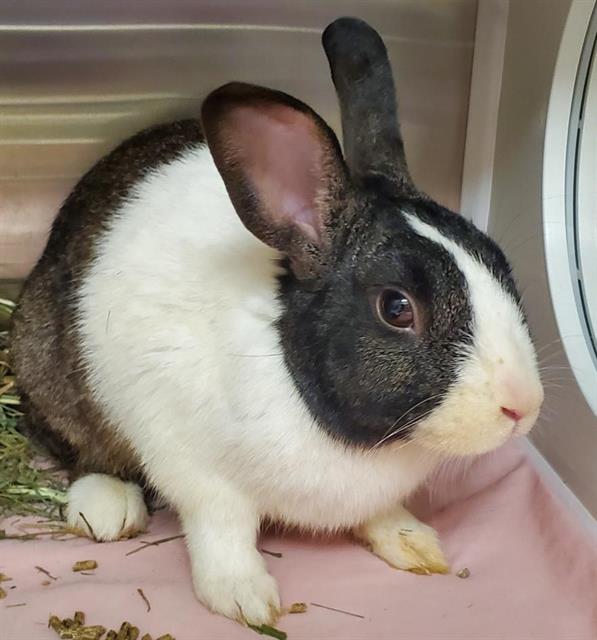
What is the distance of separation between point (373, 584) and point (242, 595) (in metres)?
0.25

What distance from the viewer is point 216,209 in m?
1.56

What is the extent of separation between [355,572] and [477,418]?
54 cm

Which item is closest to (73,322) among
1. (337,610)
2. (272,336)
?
(272,336)

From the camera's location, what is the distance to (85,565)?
170 cm

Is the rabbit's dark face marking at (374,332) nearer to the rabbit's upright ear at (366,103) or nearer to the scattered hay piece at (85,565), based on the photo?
the rabbit's upright ear at (366,103)

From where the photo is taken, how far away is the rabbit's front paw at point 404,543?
1.72 m

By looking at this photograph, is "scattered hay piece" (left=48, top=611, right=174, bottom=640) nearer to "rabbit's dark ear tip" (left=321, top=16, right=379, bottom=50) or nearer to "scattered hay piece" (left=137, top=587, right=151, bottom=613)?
"scattered hay piece" (left=137, top=587, right=151, bottom=613)

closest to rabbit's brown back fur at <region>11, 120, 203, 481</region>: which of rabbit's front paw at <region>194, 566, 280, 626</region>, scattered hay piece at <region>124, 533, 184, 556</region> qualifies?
scattered hay piece at <region>124, 533, 184, 556</region>

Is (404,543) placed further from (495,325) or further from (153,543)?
(495,325)

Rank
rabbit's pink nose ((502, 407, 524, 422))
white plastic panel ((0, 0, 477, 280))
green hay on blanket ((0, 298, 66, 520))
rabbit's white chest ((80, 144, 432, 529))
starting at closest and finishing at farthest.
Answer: rabbit's pink nose ((502, 407, 524, 422)) → rabbit's white chest ((80, 144, 432, 529)) → green hay on blanket ((0, 298, 66, 520)) → white plastic panel ((0, 0, 477, 280))

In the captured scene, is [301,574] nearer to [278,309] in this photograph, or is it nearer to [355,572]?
[355,572]

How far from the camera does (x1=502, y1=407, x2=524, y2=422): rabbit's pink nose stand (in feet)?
4.22

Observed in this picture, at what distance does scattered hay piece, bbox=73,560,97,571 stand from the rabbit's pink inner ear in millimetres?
722

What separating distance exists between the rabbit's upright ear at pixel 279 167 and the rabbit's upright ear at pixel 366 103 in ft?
0.53
